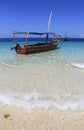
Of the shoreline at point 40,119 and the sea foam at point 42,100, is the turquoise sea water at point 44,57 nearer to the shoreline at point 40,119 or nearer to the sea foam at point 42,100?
the sea foam at point 42,100

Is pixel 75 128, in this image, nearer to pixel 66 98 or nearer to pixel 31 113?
pixel 31 113

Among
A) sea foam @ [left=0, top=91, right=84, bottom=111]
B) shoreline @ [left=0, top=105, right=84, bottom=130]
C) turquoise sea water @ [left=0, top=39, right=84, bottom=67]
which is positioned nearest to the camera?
shoreline @ [left=0, top=105, right=84, bottom=130]

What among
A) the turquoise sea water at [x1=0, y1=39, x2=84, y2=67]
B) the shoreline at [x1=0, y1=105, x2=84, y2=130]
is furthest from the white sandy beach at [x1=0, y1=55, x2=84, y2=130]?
the turquoise sea water at [x1=0, y1=39, x2=84, y2=67]

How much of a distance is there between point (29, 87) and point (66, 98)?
1.77 m

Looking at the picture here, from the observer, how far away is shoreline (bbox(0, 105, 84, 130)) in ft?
13.2

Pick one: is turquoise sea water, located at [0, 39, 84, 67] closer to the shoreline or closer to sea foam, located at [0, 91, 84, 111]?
sea foam, located at [0, 91, 84, 111]

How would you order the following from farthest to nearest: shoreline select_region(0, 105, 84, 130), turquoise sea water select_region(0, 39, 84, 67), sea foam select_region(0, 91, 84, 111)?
turquoise sea water select_region(0, 39, 84, 67) → sea foam select_region(0, 91, 84, 111) → shoreline select_region(0, 105, 84, 130)

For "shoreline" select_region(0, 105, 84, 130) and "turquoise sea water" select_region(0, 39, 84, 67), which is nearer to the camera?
"shoreline" select_region(0, 105, 84, 130)

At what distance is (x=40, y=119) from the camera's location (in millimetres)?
4348

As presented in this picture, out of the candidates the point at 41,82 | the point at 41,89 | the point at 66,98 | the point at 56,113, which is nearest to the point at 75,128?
the point at 56,113

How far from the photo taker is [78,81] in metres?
8.04

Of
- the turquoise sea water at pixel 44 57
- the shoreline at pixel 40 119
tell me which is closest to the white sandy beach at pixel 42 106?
the shoreline at pixel 40 119

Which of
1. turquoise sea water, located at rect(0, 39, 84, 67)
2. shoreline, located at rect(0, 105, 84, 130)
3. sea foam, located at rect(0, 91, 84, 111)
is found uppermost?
shoreline, located at rect(0, 105, 84, 130)

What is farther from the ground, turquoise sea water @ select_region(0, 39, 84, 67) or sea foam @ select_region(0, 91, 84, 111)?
sea foam @ select_region(0, 91, 84, 111)
